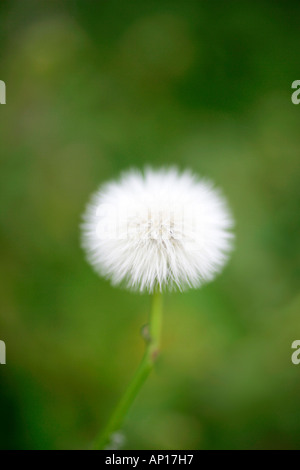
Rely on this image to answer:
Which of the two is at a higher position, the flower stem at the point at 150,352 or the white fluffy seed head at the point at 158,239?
the white fluffy seed head at the point at 158,239

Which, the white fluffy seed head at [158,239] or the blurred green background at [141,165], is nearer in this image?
the white fluffy seed head at [158,239]

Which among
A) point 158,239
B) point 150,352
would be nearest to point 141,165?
point 158,239

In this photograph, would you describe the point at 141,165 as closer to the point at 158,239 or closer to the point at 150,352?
the point at 158,239

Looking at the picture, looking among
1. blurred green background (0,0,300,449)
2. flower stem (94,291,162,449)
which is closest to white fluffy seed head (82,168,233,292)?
flower stem (94,291,162,449)

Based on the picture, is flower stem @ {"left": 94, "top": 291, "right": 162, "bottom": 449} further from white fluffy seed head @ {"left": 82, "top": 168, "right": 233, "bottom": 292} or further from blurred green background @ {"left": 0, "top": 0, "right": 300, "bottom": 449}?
blurred green background @ {"left": 0, "top": 0, "right": 300, "bottom": 449}

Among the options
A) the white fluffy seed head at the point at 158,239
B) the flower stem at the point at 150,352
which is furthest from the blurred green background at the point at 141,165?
the white fluffy seed head at the point at 158,239

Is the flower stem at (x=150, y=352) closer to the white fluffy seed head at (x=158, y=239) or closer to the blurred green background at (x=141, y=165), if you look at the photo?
the white fluffy seed head at (x=158, y=239)

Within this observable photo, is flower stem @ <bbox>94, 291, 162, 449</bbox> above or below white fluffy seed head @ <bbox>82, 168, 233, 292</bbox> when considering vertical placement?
below

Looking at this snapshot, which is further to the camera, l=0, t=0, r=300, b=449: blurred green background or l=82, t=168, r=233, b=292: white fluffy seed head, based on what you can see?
l=0, t=0, r=300, b=449: blurred green background
